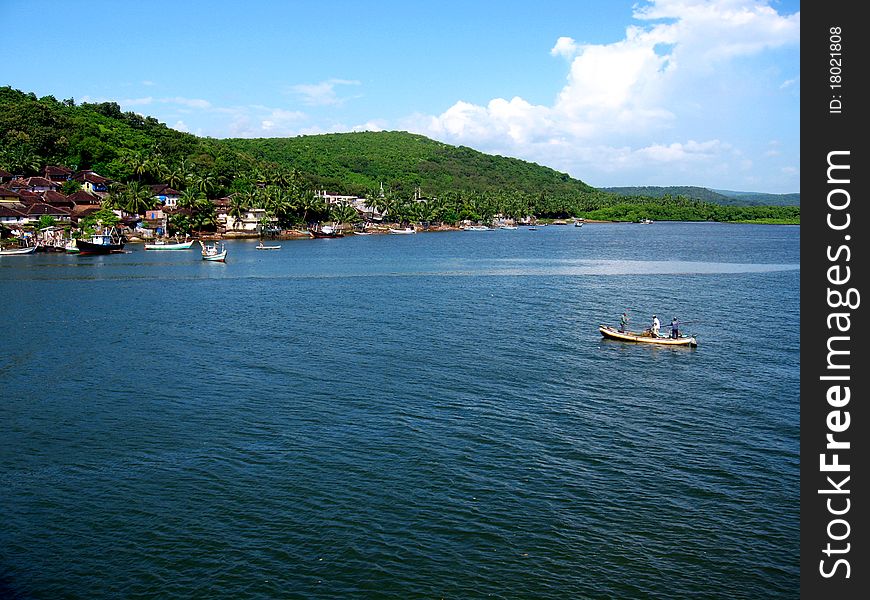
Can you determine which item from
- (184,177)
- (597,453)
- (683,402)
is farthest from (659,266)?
(184,177)

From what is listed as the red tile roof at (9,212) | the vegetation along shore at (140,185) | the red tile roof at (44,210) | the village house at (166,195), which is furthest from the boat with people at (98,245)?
the village house at (166,195)

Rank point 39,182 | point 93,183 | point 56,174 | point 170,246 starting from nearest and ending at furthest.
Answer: point 170,246
point 39,182
point 93,183
point 56,174

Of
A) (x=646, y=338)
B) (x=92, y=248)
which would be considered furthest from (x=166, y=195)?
(x=646, y=338)

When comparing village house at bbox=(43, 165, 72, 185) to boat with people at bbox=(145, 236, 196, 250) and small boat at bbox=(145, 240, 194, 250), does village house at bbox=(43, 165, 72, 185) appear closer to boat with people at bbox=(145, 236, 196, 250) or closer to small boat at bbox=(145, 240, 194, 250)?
boat with people at bbox=(145, 236, 196, 250)

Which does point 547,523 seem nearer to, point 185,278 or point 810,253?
point 810,253

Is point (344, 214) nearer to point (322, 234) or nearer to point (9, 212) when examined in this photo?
point (322, 234)

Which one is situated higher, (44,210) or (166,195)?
(166,195)
